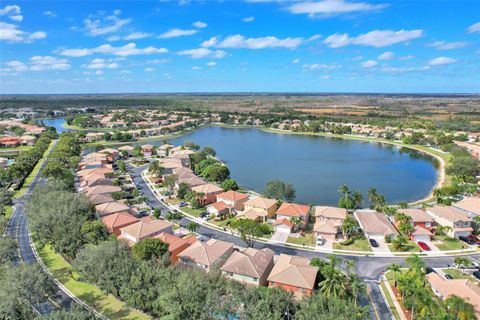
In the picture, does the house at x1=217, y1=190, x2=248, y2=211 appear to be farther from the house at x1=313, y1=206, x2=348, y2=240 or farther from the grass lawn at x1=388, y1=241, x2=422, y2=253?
the grass lawn at x1=388, y1=241, x2=422, y2=253

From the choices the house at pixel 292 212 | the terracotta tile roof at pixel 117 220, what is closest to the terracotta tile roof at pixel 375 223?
the house at pixel 292 212

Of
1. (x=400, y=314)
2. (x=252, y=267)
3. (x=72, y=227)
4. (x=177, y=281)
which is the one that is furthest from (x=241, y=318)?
(x=72, y=227)

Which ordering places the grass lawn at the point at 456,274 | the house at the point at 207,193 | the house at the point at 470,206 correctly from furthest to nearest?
1. the house at the point at 207,193
2. the house at the point at 470,206
3. the grass lawn at the point at 456,274

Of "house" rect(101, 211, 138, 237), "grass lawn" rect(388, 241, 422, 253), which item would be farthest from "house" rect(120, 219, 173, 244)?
"grass lawn" rect(388, 241, 422, 253)

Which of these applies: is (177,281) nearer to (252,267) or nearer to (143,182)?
(252,267)

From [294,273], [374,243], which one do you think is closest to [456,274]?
[374,243]

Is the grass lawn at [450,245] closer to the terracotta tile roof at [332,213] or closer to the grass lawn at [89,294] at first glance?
the terracotta tile roof at [332,213]
